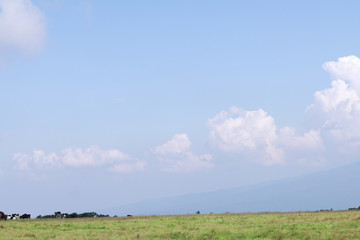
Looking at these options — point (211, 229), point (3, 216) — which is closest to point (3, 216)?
point (3, 216)

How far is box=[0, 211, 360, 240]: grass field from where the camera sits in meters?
38.5

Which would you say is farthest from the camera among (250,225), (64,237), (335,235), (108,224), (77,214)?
(77,214)

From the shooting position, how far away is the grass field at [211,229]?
126ft

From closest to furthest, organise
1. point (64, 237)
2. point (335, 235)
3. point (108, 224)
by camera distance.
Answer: point (335, 235) < point (64, 237) < point (108, 224)

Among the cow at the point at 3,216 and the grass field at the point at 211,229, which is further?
the cow at the point at 3,216

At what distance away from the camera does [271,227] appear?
41.6m

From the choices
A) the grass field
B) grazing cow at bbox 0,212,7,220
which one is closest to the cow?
grazing cow at bbox 0,212,7,220

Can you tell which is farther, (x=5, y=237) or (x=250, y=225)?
(x=250, y=225)

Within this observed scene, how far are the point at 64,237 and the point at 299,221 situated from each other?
2229 centimetres

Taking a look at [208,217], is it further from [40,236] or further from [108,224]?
[40,236]

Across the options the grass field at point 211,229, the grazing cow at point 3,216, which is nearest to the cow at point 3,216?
the grazing cow at point 3,216

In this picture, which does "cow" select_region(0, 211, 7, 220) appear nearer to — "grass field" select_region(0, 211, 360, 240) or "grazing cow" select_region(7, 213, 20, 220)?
"grazing cow" select_region(7, 213, 20, 220)

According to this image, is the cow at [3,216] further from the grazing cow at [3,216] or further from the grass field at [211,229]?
the grass field at [211,229]

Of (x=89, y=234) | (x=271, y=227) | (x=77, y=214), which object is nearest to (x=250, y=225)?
(x=271, y=227)
